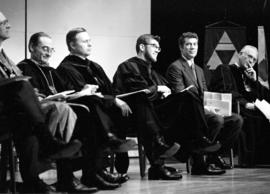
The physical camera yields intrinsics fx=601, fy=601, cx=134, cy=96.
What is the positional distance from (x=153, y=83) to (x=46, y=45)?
1.08 meters

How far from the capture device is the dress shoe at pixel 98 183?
3781 millimetres

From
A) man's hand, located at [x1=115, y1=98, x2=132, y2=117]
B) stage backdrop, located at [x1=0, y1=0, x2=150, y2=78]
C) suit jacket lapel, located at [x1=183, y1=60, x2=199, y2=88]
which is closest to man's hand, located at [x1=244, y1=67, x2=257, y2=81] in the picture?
suit jacket lapel, located at [x1=183, y1=60, x2=199, y2=88]

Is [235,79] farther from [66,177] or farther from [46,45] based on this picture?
[66,177]

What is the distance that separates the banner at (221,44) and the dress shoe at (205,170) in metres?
2.15

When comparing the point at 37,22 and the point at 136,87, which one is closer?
the point at 136,87

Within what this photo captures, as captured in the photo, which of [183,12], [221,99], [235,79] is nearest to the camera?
[221,99]

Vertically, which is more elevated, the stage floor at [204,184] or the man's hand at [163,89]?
the man's hand at [163,89]

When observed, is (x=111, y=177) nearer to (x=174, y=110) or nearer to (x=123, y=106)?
(x=123, y=106)

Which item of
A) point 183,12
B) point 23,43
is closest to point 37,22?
point 23,43

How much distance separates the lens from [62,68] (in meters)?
4.21

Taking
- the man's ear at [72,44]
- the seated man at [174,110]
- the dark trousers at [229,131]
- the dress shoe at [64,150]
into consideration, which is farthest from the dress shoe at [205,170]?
the dress shoe at [64,150]

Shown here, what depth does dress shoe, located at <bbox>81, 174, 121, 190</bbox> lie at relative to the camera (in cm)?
378

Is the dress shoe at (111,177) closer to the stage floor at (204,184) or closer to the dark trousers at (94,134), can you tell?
the stage floor at (204,184)

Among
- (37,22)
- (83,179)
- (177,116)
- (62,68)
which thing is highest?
(37,22)
